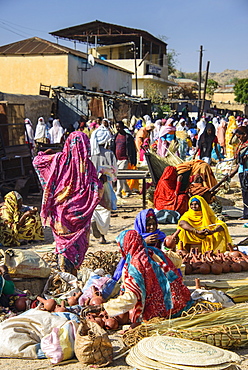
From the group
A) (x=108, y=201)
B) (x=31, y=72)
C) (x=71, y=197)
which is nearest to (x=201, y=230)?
(x=108, y=201)

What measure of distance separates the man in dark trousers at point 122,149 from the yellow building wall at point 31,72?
1444cm

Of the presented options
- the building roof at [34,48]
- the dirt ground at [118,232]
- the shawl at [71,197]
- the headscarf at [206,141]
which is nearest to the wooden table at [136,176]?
the dirt ground at [118,232]

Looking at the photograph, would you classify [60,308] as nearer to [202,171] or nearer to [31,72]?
[202,171]

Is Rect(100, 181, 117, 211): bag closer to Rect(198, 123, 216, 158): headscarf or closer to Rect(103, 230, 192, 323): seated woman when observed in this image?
Rect(103, 230, 192, 323): seated woman

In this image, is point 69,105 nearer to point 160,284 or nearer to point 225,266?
point 225,266

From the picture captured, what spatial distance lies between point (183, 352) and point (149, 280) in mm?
859

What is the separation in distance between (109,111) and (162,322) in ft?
74.1

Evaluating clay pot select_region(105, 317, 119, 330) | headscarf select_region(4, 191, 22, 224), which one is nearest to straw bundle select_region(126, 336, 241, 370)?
clay pot select_region(105, 317, 119, 330)

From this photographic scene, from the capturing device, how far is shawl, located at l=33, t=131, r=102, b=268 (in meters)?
5.92

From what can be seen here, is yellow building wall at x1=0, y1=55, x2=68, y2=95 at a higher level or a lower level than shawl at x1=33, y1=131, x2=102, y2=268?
higher

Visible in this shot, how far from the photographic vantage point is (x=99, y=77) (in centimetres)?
3027

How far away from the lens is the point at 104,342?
12.5 ft

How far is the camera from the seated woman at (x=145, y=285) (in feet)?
13.6

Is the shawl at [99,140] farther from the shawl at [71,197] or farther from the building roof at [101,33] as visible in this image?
the building roof at [101,33]
